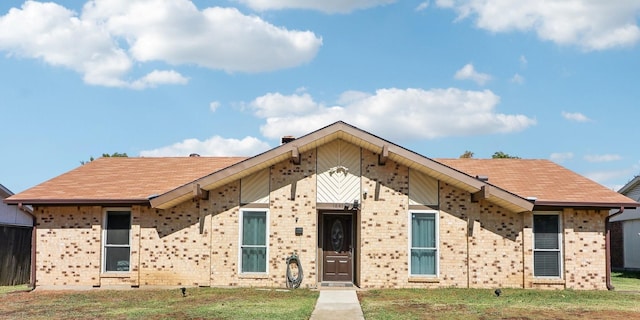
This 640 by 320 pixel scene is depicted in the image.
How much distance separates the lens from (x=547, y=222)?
18.8m

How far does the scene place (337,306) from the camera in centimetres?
1432

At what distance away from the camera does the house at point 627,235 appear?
2859 centimetres

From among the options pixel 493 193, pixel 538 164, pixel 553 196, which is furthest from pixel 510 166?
pixel 493 193

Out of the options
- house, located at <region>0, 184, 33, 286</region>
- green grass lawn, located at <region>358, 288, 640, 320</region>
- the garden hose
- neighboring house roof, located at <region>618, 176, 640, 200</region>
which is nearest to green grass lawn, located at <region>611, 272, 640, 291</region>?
green grass lawn, located at <region>358, 288, 640, 320</region>

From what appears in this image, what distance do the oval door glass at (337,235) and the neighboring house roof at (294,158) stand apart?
2522 millimetres

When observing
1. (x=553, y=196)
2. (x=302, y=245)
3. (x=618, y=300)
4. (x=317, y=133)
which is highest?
(x=317, y=133)

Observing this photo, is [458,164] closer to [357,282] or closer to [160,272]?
[357,282]

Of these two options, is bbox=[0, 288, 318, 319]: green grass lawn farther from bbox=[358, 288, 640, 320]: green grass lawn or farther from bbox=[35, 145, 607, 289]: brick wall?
bbox=[358, 288, 640, 320]: green grass lawn

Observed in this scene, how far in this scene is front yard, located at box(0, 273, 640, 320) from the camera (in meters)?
13.0

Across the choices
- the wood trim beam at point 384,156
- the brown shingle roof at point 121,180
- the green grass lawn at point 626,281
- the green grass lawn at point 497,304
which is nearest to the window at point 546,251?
the green grass lawn at point 497,304

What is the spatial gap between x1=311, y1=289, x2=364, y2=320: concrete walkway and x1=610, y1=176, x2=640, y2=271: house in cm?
1726

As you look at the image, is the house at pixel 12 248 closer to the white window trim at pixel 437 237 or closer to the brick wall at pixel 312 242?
the brick wall at pixel 312 242

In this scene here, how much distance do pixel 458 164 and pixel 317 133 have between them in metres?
6.84

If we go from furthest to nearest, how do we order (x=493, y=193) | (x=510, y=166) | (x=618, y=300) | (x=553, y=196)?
(x=510, y=166), (x=553, y=196), (x=493, y=193), (x=618, y=300)
